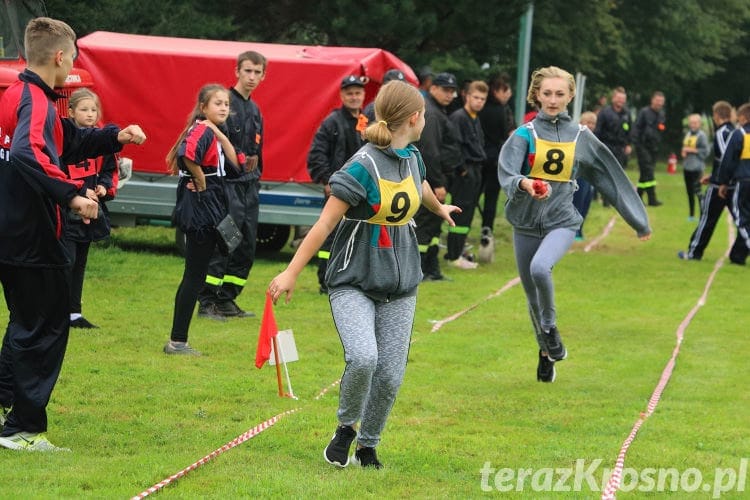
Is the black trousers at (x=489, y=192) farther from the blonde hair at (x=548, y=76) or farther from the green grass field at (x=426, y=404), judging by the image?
the blonde hair at (x=548, y=76)

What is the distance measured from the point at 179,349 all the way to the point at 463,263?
7293 millimetres

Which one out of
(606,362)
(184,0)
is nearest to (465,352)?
(606,362)

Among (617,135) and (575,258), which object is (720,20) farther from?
(575,258)

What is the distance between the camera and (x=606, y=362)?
10.2 m

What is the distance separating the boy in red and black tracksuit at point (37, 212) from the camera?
6066mm

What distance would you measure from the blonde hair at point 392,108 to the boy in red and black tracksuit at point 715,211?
12969mm

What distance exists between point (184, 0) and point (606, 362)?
43.7 ft

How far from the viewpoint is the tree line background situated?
20688 mm

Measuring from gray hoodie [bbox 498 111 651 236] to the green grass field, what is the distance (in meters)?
1.17

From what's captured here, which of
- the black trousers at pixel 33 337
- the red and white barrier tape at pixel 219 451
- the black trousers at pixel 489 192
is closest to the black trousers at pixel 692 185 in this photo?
the black trousers at pixel 489 192

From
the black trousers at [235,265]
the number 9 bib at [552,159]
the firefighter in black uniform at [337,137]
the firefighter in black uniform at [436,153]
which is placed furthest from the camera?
the firefighter in black uniform at [436,153]

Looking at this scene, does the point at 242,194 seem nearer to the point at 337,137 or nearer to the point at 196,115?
the point at 196,115

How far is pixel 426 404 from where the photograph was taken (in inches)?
323

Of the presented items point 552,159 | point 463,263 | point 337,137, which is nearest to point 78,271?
point 337,137
